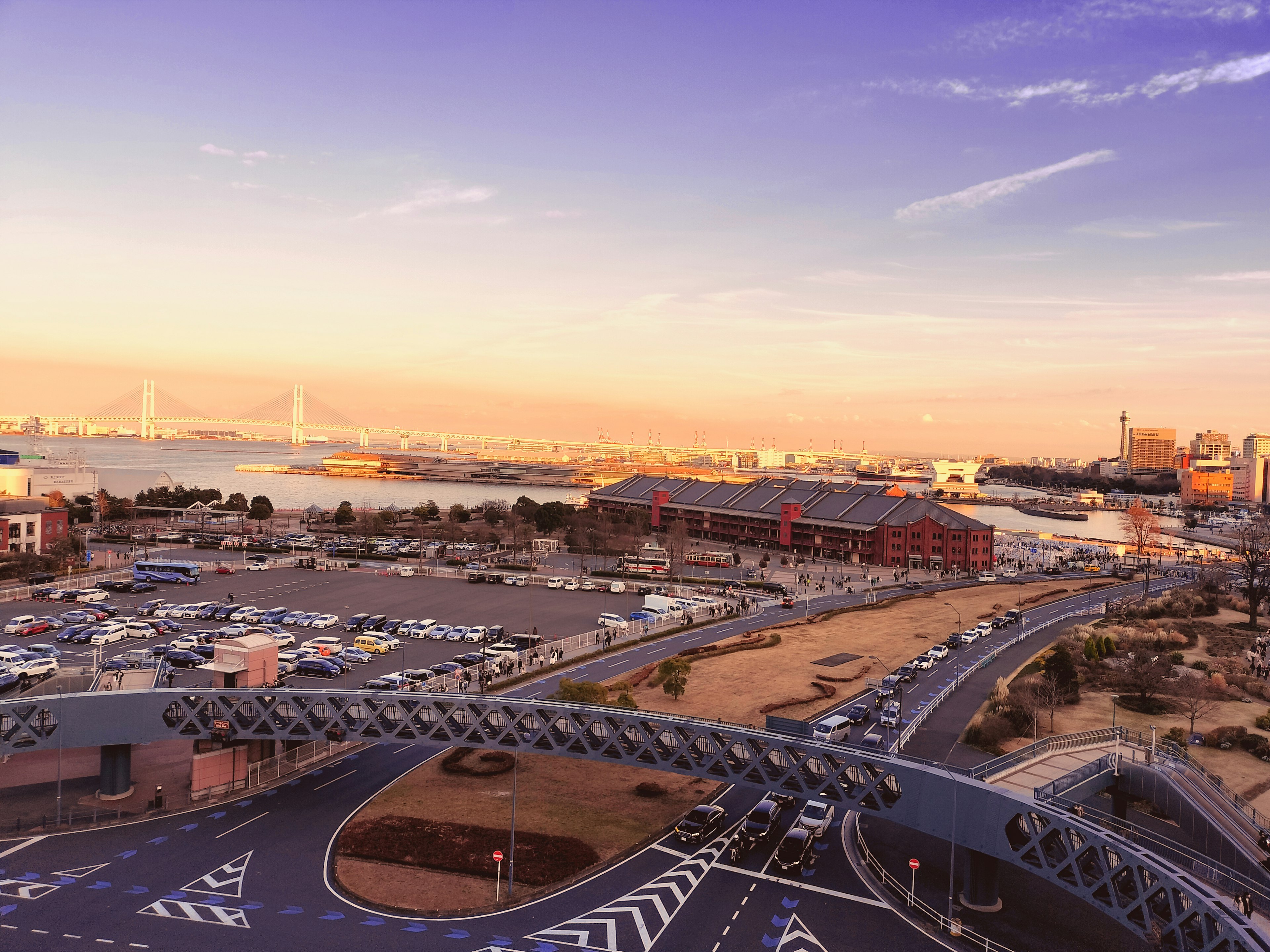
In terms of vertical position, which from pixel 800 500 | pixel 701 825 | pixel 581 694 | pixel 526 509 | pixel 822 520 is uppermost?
pixel 800 500

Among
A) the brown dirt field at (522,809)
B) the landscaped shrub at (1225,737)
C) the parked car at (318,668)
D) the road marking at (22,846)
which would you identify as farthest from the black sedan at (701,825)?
the landscaped shrub at (1225,737)

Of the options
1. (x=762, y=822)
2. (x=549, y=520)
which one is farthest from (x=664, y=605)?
(x=549, y=520)

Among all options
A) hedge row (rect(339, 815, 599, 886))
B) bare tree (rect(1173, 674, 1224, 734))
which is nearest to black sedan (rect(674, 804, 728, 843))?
hedge row (rect(339, 815, 599, 886))

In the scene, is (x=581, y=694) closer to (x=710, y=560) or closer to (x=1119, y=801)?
(x=1119, y=801)

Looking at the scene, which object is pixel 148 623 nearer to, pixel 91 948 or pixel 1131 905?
pixel 91 948

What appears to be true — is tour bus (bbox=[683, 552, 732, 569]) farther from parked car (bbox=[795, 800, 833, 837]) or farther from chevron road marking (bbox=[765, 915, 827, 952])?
chevron road marking (bbox=[765, 915, 827, 952])

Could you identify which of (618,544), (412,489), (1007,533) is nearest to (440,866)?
(618,544)

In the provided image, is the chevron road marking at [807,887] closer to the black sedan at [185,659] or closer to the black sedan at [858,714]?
the black sedan at [858,714]
